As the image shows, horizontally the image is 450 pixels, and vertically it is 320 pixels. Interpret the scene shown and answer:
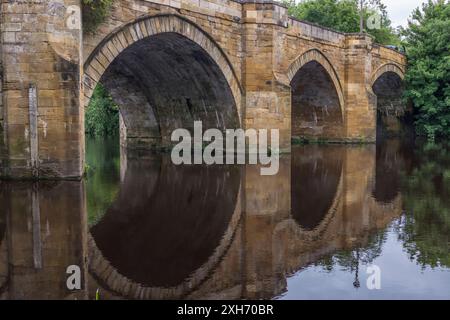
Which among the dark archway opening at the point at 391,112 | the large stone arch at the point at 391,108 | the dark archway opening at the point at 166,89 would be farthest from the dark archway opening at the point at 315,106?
the dark archway opening at the point at 391,112

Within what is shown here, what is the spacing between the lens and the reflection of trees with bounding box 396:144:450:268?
5998 mm

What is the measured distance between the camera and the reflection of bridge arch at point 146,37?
12.0 metres

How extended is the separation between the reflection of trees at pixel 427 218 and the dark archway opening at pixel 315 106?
11.3m

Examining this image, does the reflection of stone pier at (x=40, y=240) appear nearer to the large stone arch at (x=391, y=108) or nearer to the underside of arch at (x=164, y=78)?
the underside of arch at (x=164, y=78)

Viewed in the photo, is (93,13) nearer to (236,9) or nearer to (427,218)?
(236,9)

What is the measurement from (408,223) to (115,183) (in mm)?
6598

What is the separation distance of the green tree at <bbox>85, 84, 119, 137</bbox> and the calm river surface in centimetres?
2412

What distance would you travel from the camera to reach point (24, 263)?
5418mm

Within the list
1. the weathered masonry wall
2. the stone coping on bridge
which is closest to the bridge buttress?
the stone coping on bridge

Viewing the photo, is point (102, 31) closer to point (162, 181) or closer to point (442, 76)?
point (162, 181)

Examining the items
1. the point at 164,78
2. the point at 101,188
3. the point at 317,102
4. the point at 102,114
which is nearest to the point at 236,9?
the point at 164,78

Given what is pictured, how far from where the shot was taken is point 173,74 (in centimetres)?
1759

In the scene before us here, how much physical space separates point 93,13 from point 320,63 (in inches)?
523

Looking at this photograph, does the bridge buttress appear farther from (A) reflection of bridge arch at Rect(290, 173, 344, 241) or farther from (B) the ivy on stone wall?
(A) reflection of bridge arch at Rect(290, 173, 344, 241)
